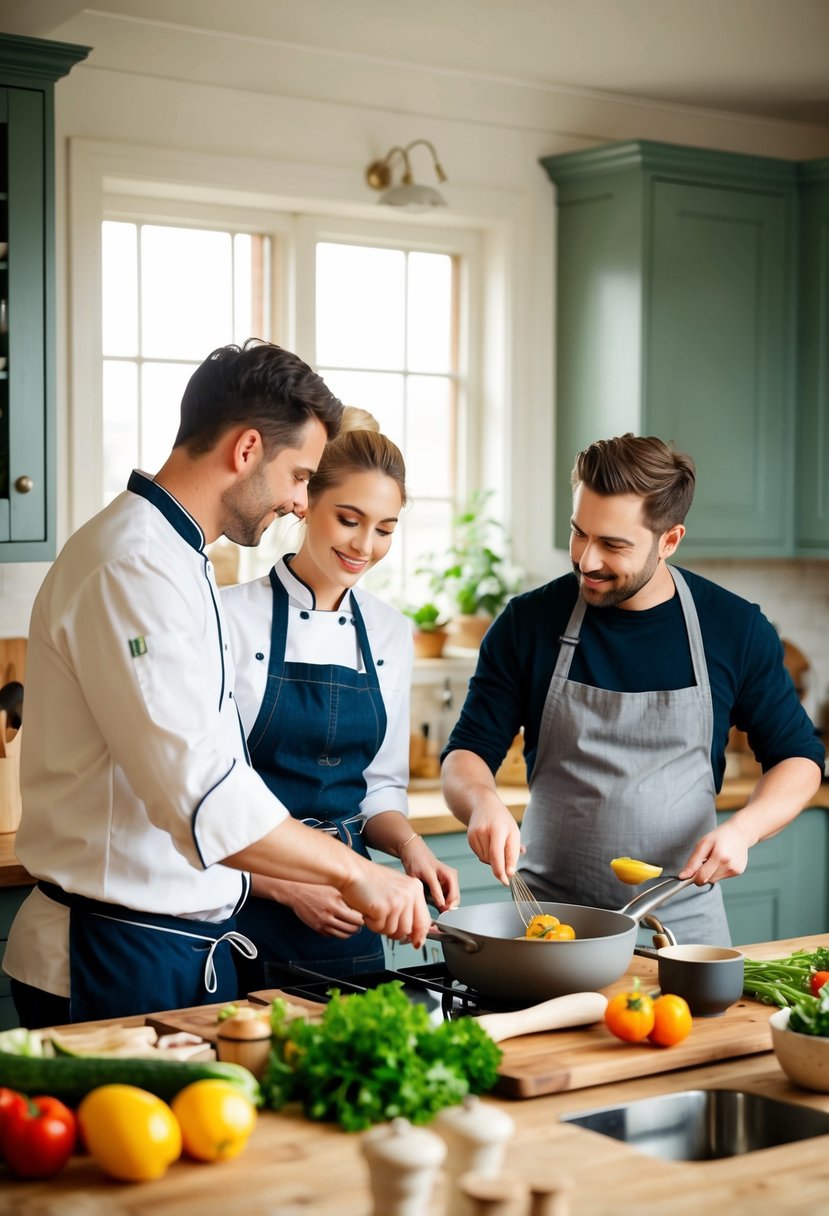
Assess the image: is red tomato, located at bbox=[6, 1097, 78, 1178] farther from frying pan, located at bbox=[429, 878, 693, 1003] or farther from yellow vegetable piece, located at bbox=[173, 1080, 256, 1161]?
frying pan, located at bbox=[429, 878, 693, 1003]

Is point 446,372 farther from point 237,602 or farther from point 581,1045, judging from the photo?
point 581,1045

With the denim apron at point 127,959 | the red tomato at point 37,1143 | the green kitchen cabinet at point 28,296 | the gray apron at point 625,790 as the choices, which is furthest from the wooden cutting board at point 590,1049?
the green kitchen cabinet at point 28,296

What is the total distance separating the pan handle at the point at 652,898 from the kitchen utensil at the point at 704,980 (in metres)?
0.10

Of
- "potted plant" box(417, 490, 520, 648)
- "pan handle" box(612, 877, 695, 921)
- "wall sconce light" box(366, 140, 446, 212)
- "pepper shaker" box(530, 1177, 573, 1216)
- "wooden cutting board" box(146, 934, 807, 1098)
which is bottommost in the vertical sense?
"wooden cutting board" box(146, 934, 807, 1098)

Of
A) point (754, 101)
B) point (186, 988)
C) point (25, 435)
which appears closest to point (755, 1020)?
point (186, 988)

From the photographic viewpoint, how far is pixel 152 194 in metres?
4.09

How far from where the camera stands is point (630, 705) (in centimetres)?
280

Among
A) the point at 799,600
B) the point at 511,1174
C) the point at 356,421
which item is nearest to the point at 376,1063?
the point at 511,1174

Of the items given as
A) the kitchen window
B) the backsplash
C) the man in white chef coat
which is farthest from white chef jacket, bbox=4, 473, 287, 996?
the backsplash

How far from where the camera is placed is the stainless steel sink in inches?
70.4

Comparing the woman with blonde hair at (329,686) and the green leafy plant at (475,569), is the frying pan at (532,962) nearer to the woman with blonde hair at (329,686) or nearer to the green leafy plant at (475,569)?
the woman with blonde hair at (329,686)

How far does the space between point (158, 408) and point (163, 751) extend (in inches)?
95.8

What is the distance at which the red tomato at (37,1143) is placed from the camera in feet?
4.95

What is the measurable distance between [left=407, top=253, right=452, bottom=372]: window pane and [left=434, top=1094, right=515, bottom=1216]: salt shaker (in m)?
3.51
